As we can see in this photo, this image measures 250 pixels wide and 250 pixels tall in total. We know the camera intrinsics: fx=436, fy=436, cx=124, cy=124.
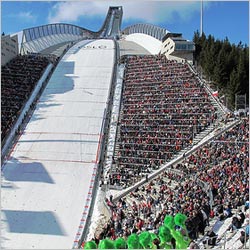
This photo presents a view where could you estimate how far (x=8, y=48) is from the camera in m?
53.1

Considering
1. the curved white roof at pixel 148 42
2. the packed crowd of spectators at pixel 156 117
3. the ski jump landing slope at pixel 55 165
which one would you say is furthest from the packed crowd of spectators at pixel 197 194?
the curved white roof at pixel 148 42

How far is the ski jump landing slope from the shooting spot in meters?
22.9

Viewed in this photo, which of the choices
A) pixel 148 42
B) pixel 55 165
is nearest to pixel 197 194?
pixel 55 165

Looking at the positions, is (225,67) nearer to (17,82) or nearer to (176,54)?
(176,54)

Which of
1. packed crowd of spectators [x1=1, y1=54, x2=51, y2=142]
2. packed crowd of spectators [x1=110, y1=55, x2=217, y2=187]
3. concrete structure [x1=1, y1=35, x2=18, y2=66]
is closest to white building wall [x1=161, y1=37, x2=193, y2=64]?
packed crowd of spectators [x1=110, y1=55, x2=217, y2=187]

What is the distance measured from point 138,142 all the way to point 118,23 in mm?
82942

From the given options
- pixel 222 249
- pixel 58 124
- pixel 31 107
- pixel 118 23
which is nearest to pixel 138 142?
pixel 58 124

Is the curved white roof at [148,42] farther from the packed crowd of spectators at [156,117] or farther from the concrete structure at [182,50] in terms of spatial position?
the packed crowd of spectators at [156,117]

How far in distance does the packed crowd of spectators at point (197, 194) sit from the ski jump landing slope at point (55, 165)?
313 centimetres

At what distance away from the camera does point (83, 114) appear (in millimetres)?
39594

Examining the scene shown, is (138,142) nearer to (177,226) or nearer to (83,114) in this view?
(83,114)

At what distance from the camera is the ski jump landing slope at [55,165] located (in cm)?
2291

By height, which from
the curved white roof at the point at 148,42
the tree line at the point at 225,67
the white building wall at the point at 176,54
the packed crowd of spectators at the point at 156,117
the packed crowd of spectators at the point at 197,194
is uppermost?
the curved white roof at the point at 148,42

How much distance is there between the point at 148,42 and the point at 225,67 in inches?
1342
